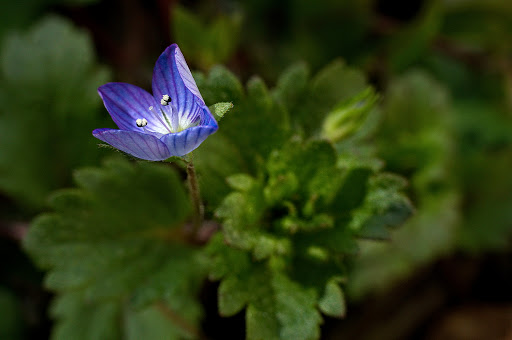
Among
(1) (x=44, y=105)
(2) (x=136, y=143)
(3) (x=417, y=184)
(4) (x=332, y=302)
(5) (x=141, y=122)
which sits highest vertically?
(1) (x=44, y=105)

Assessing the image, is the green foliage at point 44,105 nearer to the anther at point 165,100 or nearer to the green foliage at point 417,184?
the anther at point 165,100

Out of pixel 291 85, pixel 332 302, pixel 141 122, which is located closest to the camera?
pixel 141 122

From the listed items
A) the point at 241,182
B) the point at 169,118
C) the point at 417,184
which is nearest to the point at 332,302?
the point at 241,182

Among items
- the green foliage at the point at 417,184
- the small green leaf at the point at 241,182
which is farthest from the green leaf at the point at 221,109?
the green foliage at the point at 417,184

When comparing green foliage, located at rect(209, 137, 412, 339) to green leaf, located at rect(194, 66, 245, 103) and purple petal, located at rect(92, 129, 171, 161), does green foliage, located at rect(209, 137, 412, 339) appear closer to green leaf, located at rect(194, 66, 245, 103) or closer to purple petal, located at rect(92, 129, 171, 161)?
green leaf, located at rect(194, 66, 245, 103)

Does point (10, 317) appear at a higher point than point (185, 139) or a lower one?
higher

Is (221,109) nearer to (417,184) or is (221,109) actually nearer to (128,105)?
(128,105)
